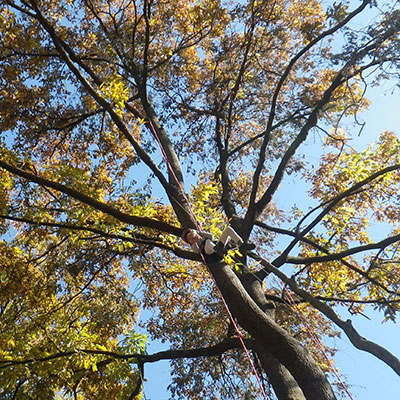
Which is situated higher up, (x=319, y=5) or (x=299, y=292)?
(x=319, y=5)

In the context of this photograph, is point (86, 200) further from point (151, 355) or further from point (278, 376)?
point (278, 376)

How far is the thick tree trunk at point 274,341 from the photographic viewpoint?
11.5ft

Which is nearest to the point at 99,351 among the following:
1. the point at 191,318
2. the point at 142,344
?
the point at 142,344

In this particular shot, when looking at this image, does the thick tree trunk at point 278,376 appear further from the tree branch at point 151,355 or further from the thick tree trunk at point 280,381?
the tree branch at point 151,355

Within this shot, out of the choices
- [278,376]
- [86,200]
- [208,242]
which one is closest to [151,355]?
[278,376]

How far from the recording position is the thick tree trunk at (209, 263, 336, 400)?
138 inches

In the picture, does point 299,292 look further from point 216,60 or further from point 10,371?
point 216,60

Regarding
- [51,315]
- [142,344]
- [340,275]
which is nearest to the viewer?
[142,344]

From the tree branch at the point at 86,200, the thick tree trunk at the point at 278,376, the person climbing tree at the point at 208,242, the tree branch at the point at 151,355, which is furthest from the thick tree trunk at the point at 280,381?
the tree branch at the point at 86,200

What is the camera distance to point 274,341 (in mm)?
3801

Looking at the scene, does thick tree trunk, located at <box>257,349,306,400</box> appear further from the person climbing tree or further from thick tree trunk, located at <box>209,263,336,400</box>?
the person climbing tree

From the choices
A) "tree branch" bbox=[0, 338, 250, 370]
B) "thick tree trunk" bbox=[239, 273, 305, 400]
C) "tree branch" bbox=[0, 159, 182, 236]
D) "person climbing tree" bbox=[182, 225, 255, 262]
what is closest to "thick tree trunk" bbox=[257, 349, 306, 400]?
"thick tree trunk" bbox=[239, 273, 305, 400]

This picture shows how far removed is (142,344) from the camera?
4688 millimetres

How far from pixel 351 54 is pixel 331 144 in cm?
286
